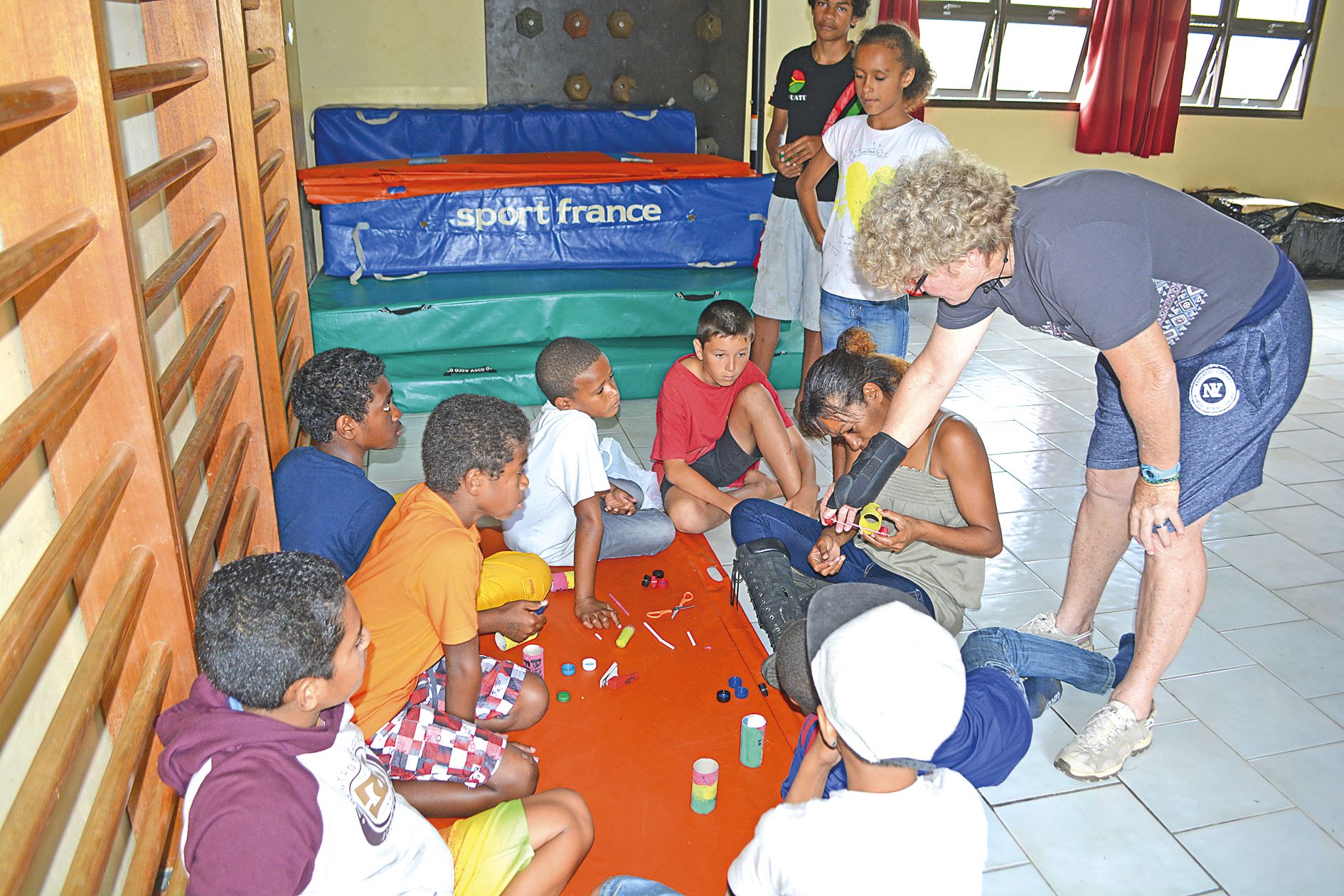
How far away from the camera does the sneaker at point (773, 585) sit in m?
2.45

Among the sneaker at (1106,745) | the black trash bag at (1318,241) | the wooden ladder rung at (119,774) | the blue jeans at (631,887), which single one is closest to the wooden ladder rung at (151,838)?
the wooden ladder rung at (119,774)

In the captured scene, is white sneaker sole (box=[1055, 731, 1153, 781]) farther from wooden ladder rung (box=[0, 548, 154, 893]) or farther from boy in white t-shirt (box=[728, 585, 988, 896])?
wooden ladder rung (box=[0, 548, 154, 893])

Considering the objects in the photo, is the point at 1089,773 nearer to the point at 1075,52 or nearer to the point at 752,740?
the point at 752,740

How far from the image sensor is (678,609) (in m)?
2.88

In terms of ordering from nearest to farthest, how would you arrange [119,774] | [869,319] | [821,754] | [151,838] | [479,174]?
[119,774] → [151,838] → [821,754] → [869,319] → [479,174]

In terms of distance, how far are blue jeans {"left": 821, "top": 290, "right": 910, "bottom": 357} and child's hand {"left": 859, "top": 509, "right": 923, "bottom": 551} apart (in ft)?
4.40

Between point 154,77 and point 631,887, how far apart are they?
5.34ft

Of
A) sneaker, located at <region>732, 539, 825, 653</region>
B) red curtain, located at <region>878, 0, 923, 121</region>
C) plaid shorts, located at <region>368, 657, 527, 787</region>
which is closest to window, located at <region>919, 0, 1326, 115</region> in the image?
red curtain, located at <region>878, 0, 923, 121</region>

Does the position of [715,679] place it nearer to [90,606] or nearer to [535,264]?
[90,606]

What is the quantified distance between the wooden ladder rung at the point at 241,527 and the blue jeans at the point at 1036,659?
63.1 inches

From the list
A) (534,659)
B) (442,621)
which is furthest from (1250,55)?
(442,621)

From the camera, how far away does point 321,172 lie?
4.81 metres

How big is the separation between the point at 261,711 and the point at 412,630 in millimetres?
569

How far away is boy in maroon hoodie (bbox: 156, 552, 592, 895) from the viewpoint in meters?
1.26
